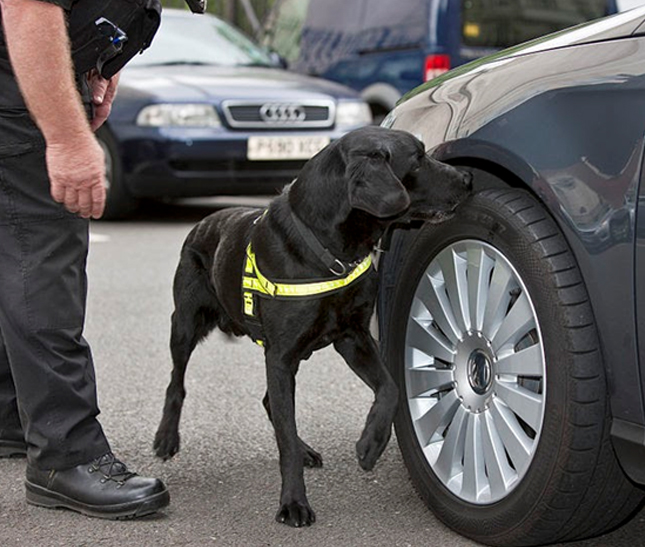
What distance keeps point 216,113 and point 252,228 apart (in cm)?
584

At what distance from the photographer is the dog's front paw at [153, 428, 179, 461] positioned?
3.71 meters

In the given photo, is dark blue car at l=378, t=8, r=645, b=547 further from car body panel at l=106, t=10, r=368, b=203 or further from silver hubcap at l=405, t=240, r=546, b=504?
car body panel at l=106, t=10, r=368, b=203

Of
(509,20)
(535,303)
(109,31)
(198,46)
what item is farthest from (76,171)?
(198,46)

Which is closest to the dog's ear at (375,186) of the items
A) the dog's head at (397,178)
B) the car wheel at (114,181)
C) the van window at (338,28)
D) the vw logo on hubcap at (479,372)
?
the dog's head at (397,178)

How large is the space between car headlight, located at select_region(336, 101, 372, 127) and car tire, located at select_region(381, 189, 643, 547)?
6.28 meters

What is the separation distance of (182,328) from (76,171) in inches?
41.1

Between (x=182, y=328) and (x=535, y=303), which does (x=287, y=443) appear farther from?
(x=535, y=303)

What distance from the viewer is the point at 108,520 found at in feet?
10.5

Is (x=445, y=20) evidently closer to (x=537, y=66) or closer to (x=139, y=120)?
(x=139, y=120)

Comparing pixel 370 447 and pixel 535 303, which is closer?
pixel 535 303

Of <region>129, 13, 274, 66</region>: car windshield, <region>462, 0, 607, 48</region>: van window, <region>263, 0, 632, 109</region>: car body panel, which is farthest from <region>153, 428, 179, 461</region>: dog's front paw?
<region>129, 13, 274, 66</region>: car windshield

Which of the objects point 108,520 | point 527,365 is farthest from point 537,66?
point 108,520

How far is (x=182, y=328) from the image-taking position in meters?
3.74

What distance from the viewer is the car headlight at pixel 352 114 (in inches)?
372
